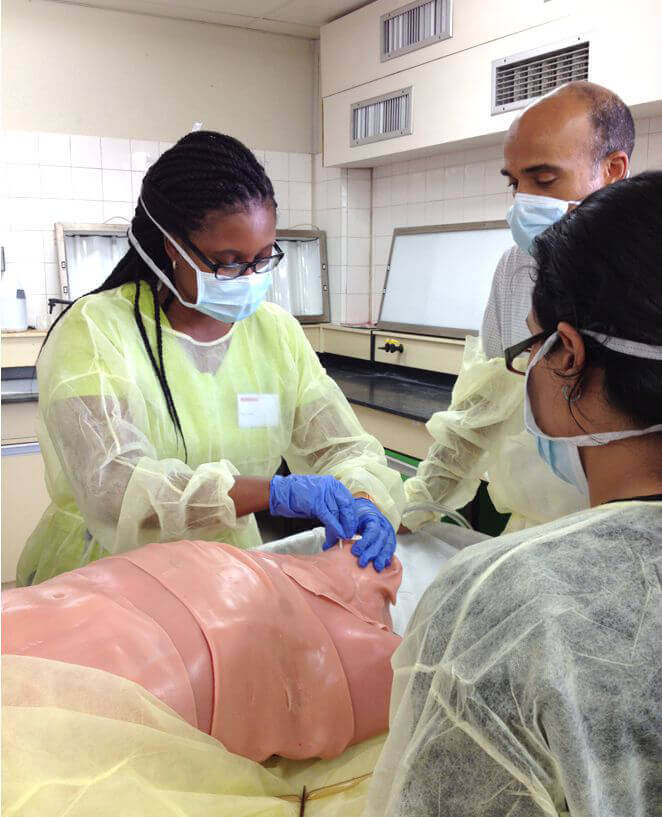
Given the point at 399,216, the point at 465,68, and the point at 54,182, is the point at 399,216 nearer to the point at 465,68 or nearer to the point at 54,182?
the point at 465,68

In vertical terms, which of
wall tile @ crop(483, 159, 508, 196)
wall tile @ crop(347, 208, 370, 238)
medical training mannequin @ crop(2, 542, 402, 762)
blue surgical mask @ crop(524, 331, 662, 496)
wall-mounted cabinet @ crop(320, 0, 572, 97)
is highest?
wall-mounted cabinet @ crop(320, 0, 572, 97)

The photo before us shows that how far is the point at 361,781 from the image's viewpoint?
120 cm

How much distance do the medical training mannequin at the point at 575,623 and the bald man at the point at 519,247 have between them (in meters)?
0.83

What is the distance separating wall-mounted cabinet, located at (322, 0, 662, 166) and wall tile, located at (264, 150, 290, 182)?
0.38 metres

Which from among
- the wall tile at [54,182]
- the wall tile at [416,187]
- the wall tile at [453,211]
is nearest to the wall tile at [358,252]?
the wall tile at [416,187]

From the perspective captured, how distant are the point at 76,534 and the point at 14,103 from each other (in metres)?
3.06

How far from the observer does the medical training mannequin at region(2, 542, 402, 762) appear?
1.12 m

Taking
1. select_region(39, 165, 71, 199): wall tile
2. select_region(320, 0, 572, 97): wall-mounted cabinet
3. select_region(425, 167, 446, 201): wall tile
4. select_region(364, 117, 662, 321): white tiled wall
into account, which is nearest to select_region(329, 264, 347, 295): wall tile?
select_region(364, 117, 662, 321): white tiled wall

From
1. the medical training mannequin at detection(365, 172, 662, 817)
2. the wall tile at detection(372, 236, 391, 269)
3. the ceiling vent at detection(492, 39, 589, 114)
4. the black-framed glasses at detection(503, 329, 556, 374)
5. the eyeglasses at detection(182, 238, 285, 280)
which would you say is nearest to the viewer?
the medical training mannequin at detection(365, 172, 662, 817)

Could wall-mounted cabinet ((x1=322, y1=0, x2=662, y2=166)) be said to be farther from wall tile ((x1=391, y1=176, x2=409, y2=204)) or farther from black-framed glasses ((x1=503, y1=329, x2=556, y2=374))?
black-framed glasses ((x1=503, y1=329, x2=556, y2=374))

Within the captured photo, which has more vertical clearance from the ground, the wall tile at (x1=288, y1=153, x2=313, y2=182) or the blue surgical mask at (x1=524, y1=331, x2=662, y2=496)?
the wall tile at (x1=288, y1=153, x2=313, y2=182)

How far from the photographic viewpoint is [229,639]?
1.21 metres

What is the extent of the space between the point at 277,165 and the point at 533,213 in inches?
117

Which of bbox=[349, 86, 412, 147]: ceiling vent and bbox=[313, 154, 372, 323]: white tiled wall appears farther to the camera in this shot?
bbox=[313, 154, 372, 323]: white tiled wall
